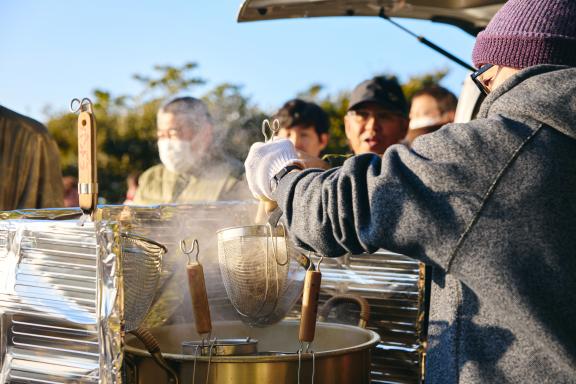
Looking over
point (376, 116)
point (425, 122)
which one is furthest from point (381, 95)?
point (425, 122)

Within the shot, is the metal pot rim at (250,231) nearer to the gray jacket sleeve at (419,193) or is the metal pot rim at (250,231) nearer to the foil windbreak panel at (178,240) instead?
the gray jacket sleeve at (419,193)

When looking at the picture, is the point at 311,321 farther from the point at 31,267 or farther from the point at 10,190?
the point at 10,190

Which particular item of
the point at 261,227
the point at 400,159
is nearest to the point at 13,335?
the point at 261,227

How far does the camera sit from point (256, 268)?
6.34 feet

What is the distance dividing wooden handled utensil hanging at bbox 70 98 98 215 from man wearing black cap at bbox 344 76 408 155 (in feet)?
7.78

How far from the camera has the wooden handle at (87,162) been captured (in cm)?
158

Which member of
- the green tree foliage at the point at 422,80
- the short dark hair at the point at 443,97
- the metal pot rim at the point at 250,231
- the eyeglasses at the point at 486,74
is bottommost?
the metal pot rim at the point at 250,231

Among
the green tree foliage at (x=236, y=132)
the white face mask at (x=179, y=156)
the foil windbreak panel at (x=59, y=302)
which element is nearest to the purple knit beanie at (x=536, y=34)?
the foil windbreak panel at (x=59, y=302)

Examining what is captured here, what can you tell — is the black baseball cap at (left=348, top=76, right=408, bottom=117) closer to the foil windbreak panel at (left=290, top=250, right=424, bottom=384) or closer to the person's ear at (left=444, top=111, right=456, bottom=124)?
the person's ear at (left=444, top=111, right=456, bottom=124)

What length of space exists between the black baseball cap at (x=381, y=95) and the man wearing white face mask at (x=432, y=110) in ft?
0.62

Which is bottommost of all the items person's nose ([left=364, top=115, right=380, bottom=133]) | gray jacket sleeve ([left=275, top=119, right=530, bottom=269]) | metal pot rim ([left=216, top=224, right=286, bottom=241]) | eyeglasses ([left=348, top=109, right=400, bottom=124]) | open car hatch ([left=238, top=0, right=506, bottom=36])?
metal pot rim ([left=216, top=224, right=286, bottom=241])

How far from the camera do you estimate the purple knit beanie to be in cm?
159

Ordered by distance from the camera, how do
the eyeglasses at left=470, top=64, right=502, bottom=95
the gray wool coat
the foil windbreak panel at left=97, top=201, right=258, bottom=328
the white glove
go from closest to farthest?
the gray wool coat, the eyeglasses at left=470, top=64, right=502, bottom=95, the white glove, the foil windbreak panel at left=97, top=201, right=258, bottom=328

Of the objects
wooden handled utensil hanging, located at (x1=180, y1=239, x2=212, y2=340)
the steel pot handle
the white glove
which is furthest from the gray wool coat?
the steel pot handle
